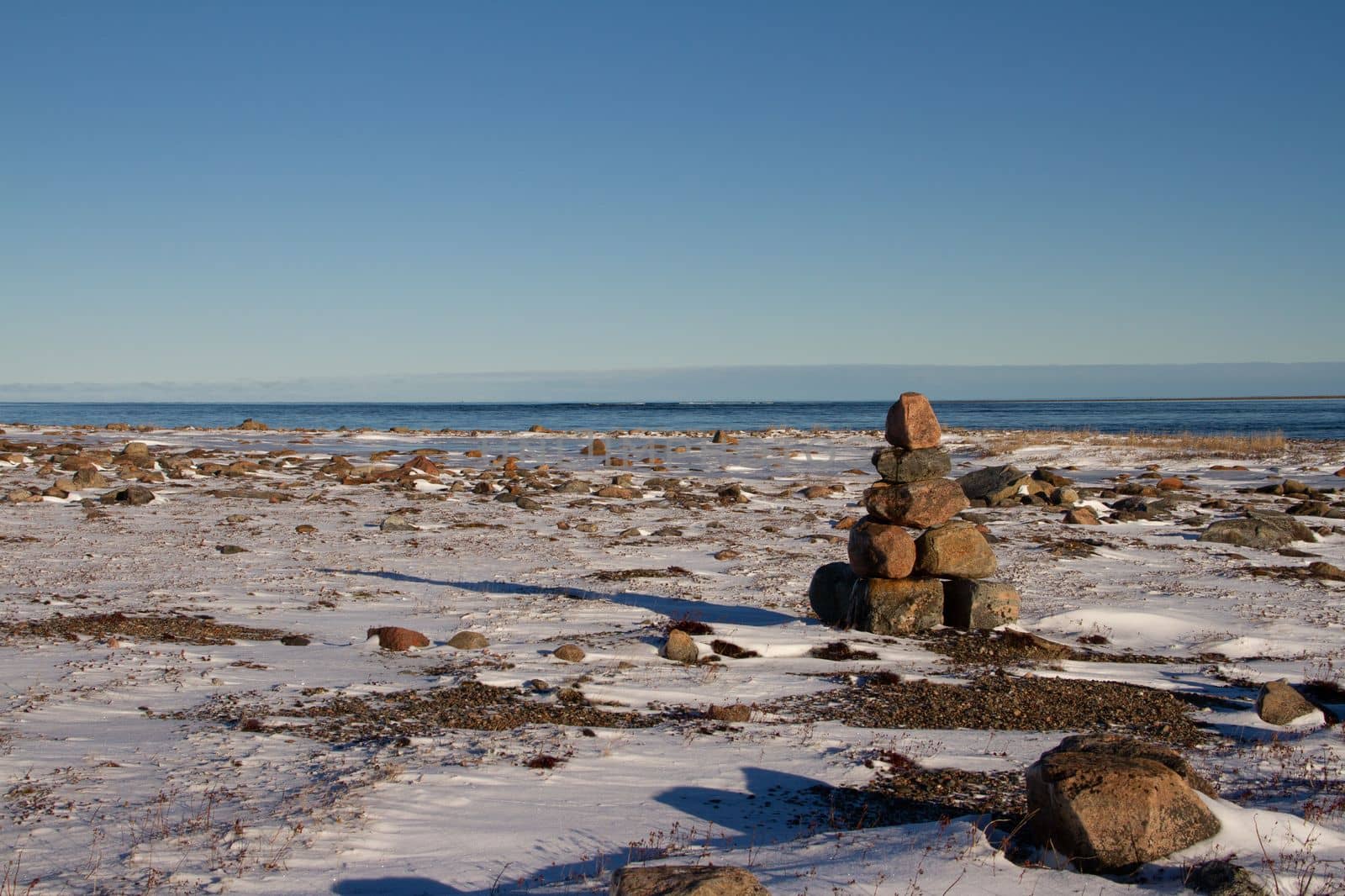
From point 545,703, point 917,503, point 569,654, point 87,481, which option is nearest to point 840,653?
point 917,503

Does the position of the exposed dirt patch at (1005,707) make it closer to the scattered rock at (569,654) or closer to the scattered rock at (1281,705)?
the scattered rock at (1281,705)

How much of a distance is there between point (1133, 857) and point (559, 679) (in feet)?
21.6

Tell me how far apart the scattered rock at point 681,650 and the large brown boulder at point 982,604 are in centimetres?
413

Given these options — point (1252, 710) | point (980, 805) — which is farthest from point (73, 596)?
point (1252, 710)

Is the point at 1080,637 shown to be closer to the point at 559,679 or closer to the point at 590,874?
the point at 559,679

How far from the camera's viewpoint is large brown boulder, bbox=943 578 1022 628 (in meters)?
14.1

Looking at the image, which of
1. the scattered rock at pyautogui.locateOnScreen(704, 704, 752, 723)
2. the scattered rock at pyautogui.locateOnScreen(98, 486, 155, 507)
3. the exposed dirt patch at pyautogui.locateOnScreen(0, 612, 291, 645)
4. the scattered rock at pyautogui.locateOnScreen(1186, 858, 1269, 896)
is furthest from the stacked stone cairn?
the scattered rock at pyautogui.locateOnScreen(98, 486, 155, 507)

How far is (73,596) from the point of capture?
1481 cm

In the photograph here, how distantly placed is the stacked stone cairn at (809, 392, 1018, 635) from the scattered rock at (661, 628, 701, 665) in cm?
287

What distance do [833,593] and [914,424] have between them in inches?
108

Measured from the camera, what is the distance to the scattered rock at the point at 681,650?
12411 mm

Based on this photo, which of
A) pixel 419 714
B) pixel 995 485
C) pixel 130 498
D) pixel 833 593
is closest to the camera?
pixel 419 714

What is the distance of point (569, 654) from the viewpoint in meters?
12.2

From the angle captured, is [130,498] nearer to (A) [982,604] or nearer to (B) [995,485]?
(A) [982,604]
